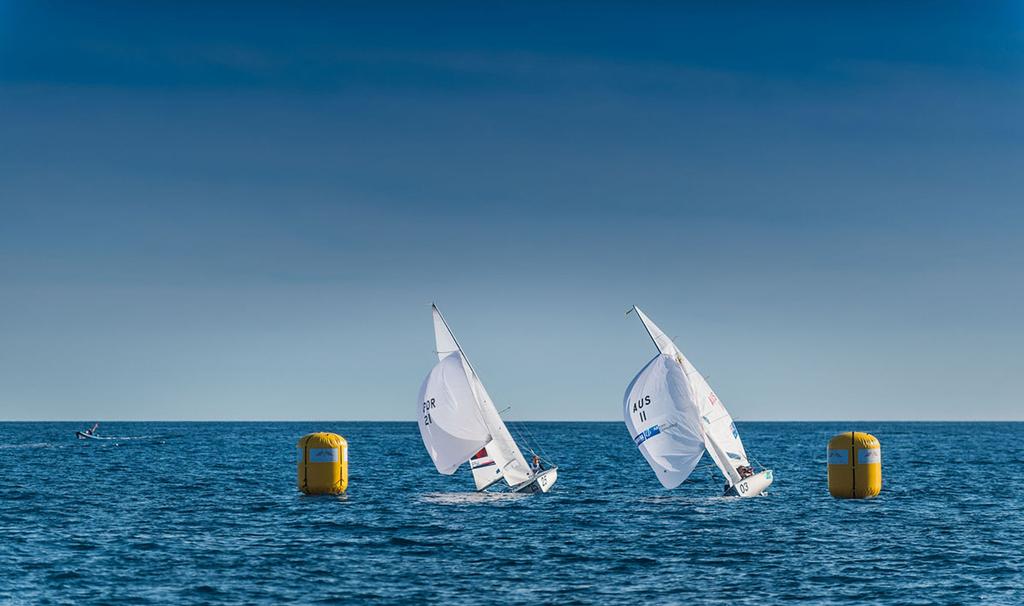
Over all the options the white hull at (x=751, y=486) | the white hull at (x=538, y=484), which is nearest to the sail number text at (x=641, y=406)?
the white hull at (x=751, y=486)

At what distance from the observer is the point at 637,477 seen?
74812mm

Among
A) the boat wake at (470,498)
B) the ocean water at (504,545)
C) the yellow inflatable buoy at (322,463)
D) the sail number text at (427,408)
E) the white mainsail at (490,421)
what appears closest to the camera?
the ocean water at (504,545)

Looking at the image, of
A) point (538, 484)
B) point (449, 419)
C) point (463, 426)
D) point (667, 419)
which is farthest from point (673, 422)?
point (449, 419)

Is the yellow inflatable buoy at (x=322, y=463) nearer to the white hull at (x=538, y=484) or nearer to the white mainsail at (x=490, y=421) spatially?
the white mainsail at (x=490, y=421)

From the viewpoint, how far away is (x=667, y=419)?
5250 centimetres

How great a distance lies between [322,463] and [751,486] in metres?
20.8

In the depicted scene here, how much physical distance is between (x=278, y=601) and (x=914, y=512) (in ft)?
102

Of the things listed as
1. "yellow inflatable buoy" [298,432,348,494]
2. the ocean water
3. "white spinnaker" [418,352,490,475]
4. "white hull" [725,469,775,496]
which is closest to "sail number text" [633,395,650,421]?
the ocean water

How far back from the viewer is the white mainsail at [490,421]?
181 ft

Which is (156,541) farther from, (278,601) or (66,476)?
(66,476)

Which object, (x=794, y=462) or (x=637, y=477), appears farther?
(x=794, y=462)

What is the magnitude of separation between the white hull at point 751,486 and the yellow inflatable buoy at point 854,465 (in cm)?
444

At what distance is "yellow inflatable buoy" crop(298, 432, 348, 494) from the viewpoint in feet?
165

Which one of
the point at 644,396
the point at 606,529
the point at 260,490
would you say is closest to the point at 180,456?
the point at 260,490
